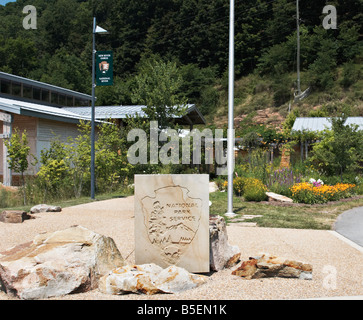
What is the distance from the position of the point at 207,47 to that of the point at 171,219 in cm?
5215

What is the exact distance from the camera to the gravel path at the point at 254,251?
4465 millimetres

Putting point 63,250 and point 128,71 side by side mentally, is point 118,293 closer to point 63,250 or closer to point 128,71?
point 63,250

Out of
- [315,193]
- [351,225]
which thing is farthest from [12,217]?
[315,193]

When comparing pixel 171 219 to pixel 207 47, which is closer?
pixel 171 219

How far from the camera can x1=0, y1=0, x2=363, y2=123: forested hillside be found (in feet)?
137

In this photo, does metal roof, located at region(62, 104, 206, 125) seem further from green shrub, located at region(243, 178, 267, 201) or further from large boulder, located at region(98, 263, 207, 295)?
large boulder, located at region(98, 263, 207, 295)

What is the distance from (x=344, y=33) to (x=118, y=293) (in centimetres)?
4483

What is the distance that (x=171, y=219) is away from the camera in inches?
201

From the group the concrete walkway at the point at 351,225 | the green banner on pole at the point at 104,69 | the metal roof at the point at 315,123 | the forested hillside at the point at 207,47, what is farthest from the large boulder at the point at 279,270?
the forested hillside at the point at 207,47

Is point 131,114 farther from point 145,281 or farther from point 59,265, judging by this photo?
point 145,281

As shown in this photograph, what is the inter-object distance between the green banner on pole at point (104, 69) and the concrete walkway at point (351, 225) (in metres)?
8.98

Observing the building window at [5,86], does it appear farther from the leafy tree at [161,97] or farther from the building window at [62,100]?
the leafy tree at [161,97]

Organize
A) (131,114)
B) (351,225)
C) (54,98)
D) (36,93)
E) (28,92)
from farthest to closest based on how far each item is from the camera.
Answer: (54,98) → (36,93) → (28,92) → (131,114) → (351,225)

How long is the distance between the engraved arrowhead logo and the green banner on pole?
9.76 metres
